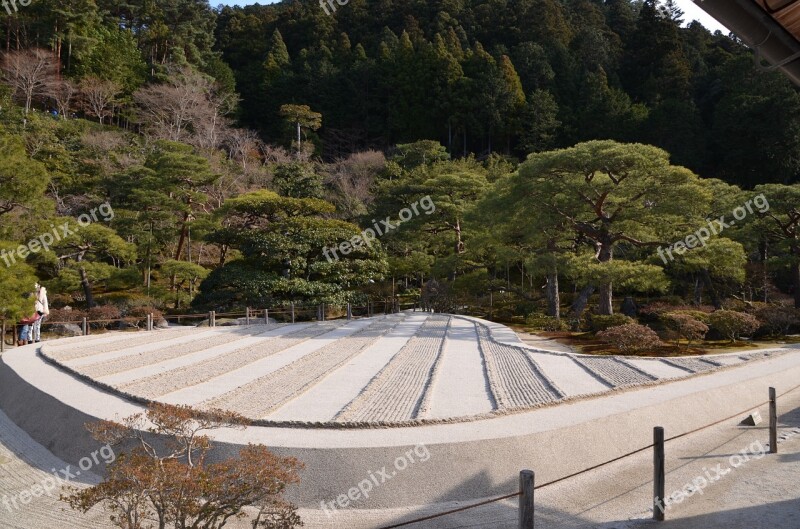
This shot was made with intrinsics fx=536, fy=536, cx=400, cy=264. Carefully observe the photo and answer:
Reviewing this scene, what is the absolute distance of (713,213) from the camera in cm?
1688

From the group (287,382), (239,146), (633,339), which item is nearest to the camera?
(287,382)

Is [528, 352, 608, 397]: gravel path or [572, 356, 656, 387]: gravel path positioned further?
[572, 356, 656, 387]: gravel path

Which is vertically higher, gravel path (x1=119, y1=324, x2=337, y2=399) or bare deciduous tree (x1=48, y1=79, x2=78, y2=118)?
bare deciduous tree (x1=48, y1=79, x2=78, y2=118)

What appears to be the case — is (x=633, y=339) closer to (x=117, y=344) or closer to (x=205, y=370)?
(x=205, y=370)

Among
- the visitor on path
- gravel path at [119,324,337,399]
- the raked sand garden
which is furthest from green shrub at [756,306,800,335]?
the visitor on path

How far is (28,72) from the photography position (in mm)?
25328

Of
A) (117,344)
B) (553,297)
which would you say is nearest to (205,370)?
(117,344)

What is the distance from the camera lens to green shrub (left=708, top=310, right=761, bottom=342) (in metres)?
12.2

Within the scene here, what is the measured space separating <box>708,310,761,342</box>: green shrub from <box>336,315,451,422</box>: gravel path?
257 inches

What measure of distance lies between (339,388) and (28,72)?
88.2 feet

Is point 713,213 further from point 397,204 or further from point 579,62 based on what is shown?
point 579,62

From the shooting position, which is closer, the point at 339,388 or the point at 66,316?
the point at 339,388

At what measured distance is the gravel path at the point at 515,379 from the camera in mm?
6520

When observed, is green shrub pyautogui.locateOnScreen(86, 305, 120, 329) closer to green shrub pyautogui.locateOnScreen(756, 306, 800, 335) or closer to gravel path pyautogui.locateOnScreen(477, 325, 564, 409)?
gravel path pyautogui.locateOnScreen(477, 325, 564, 409)
